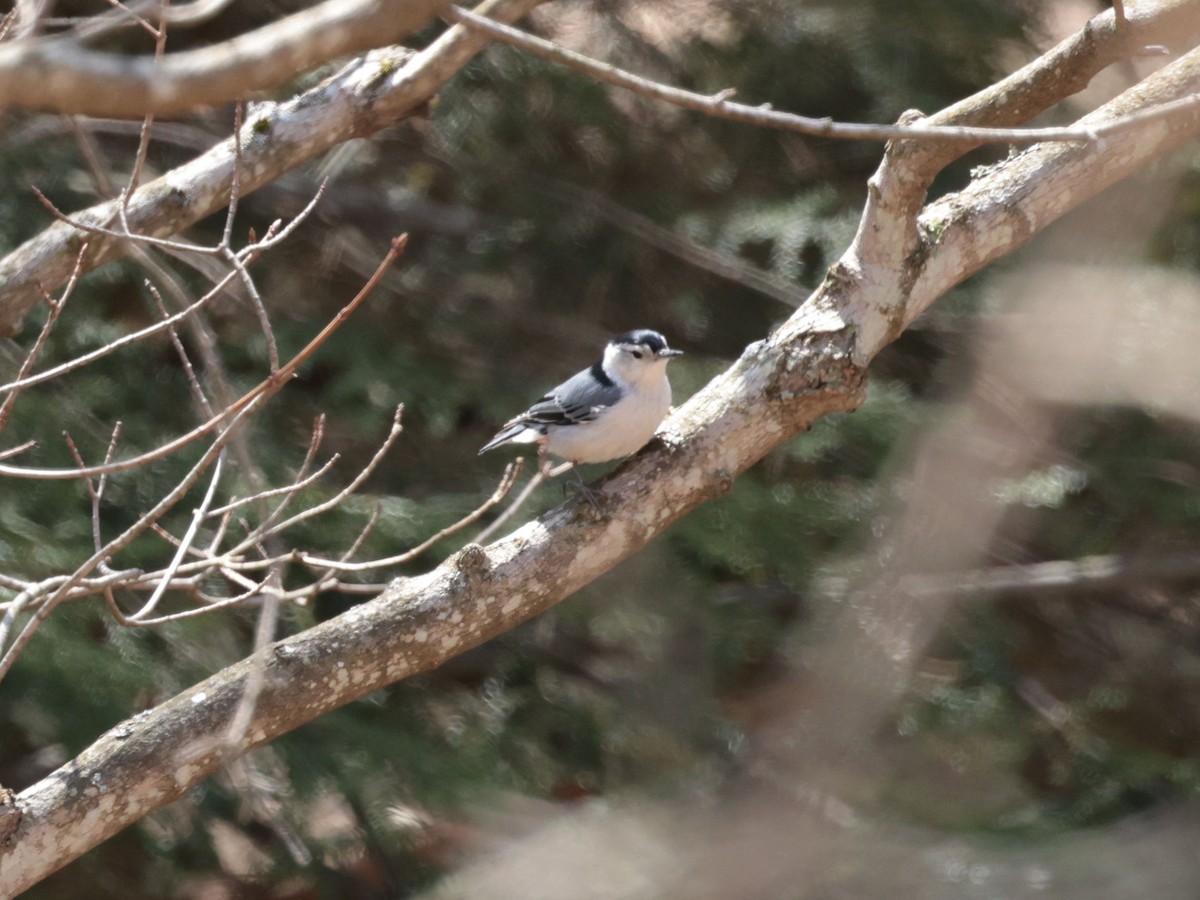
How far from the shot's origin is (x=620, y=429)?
2.63 meters

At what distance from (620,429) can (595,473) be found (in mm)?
1791

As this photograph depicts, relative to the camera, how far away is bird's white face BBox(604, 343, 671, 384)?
→ 2.90 meters

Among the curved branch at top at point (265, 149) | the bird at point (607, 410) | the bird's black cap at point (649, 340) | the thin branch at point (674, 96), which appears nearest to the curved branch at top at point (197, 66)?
the thin branch at point (674, 96)

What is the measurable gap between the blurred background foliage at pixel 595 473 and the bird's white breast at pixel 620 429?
0.84 m

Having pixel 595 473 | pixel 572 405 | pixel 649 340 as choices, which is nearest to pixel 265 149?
pixel 572 405

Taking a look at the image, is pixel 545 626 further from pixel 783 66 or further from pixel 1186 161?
pixel 1186 161

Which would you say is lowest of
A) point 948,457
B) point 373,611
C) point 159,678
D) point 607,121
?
point 159,678

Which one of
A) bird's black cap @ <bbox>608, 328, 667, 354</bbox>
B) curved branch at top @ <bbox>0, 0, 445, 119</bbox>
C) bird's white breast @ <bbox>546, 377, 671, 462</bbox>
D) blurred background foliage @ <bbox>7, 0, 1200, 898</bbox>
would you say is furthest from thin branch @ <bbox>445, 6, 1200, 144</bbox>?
blurred background foliage @ <bbox>7, 0, 1200, 898</bbox>

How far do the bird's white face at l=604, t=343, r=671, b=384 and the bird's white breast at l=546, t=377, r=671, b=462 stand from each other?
0.06m

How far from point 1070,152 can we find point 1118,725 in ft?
8.57

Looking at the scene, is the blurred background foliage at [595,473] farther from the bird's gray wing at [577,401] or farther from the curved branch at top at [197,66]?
the curved branch at top at [197,66]

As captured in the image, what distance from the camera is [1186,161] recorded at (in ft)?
12.2

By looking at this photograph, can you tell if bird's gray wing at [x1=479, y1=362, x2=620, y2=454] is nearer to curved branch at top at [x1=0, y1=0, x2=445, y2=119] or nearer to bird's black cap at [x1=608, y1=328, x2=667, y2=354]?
bird's black cap at [x1=608, y1=328, x2=667, y2=354]

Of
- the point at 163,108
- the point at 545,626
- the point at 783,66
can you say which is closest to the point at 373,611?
the point at 163,108
